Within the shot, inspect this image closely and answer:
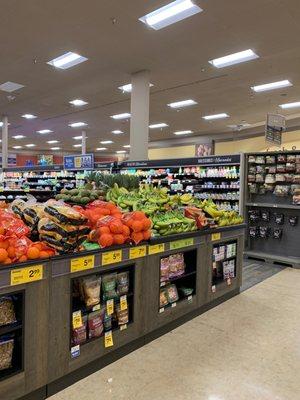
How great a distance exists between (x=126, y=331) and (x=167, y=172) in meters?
6.26

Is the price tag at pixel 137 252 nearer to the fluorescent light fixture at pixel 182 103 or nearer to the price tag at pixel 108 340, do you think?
the price tag at pixel 108 340

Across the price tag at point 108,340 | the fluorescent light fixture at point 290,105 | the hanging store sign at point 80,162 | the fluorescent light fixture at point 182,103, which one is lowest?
the price tag at point 108,340

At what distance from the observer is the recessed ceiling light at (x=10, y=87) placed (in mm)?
10633

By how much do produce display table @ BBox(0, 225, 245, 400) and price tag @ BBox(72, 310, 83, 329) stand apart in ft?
0.05

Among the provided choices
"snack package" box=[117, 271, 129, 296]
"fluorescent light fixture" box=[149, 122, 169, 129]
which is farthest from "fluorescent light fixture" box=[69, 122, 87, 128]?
"snack package" box=[117, 271, 129, 296]

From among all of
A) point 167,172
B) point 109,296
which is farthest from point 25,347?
point 167,172

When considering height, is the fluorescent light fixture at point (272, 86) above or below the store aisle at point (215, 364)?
above

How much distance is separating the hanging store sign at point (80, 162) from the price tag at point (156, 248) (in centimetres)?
788

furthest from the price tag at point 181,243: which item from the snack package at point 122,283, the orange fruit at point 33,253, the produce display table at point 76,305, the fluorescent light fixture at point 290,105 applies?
the fluorescent light fixture at point 290,105

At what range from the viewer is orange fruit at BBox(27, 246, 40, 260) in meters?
2.12

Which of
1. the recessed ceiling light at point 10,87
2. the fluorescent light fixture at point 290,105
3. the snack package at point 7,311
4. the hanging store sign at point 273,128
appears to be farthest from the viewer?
the fluorescent light fixture at point 290,105

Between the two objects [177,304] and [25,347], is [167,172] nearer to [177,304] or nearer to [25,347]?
[177,304]

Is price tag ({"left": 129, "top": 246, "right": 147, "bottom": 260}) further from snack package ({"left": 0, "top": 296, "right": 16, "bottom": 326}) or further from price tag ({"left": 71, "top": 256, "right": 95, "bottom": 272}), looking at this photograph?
snack package ({"left": 0, "top": 296, "right": 16, "bottom": 326})

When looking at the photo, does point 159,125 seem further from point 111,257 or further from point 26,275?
point 26,275
